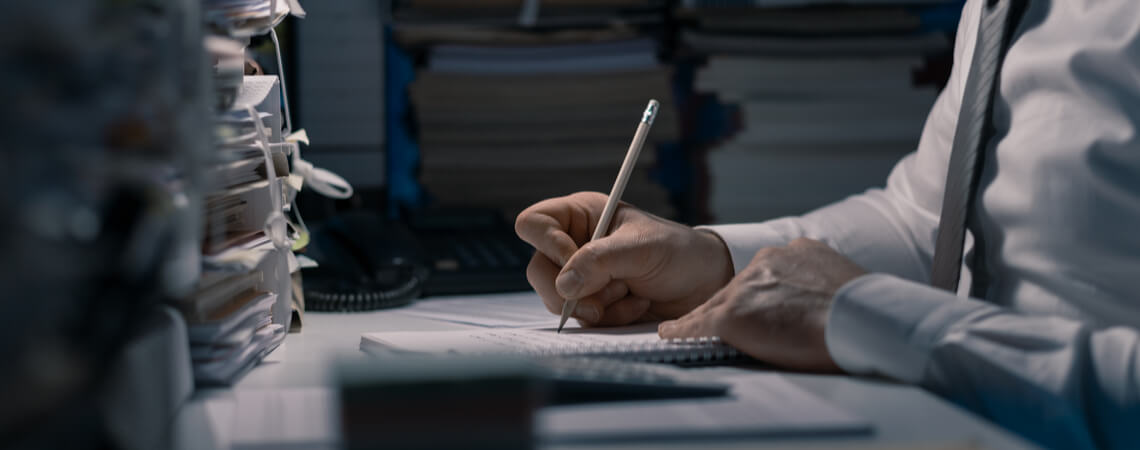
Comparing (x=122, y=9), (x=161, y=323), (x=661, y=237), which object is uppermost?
(x=122, y=9)

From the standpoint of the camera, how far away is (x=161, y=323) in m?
0.36

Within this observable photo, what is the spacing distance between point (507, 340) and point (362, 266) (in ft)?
1.71

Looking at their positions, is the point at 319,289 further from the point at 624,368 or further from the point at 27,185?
the point at 27,185

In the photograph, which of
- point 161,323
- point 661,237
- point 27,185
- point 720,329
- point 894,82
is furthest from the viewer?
point 894,82

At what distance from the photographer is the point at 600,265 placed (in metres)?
0.78

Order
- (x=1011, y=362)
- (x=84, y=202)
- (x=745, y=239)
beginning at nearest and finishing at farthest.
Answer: (x=84, y=202) < (x=1011, y=362) < (x=745, y=239)

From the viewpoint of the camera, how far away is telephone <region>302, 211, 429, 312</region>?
100cm

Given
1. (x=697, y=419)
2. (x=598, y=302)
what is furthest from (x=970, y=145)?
(x=697, y=419)

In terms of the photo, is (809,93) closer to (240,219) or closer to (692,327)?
(692,327)

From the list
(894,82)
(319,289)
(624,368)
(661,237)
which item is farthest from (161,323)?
(894,82)

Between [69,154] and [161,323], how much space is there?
14 cm

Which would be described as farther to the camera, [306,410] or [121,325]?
[306,410]

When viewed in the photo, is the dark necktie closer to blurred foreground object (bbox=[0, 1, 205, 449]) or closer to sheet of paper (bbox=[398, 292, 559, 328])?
sheet of paper (bbox=[398, 292, 559, 328])

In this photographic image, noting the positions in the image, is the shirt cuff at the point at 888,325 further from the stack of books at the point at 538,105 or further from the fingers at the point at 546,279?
the stack of books at the point at 538,105
